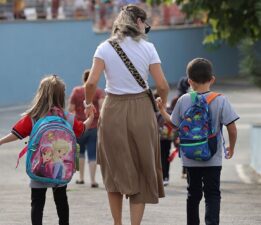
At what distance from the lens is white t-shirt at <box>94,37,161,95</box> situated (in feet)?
25.0

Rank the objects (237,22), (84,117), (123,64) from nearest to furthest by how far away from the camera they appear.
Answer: (123,64), (84,117), (237,22)

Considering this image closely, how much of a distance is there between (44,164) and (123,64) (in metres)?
0.98

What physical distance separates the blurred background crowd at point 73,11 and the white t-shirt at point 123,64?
68.9ft

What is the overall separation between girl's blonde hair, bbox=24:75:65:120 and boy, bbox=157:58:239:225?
0.78 m

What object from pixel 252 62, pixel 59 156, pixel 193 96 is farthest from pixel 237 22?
pixel 59 156

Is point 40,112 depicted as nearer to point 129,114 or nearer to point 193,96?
point 129,114

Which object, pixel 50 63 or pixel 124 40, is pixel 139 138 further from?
pixel 50 63

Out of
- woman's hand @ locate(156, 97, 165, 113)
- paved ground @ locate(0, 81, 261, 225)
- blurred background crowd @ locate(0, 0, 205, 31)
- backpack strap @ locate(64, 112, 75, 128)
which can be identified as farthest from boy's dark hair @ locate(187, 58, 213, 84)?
blurred background crowd @ locate(0, 0, 205, 31)

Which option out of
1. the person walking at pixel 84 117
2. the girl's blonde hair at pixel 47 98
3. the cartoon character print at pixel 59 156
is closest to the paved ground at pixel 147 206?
the person walking at pixel 84 117

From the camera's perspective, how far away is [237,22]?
16.3 metres

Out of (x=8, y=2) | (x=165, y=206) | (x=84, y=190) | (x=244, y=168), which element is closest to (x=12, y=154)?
(x=244, y=168)

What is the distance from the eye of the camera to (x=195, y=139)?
7590mm

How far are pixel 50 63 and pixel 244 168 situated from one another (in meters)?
15.4

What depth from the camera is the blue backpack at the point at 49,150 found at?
7500 mm
